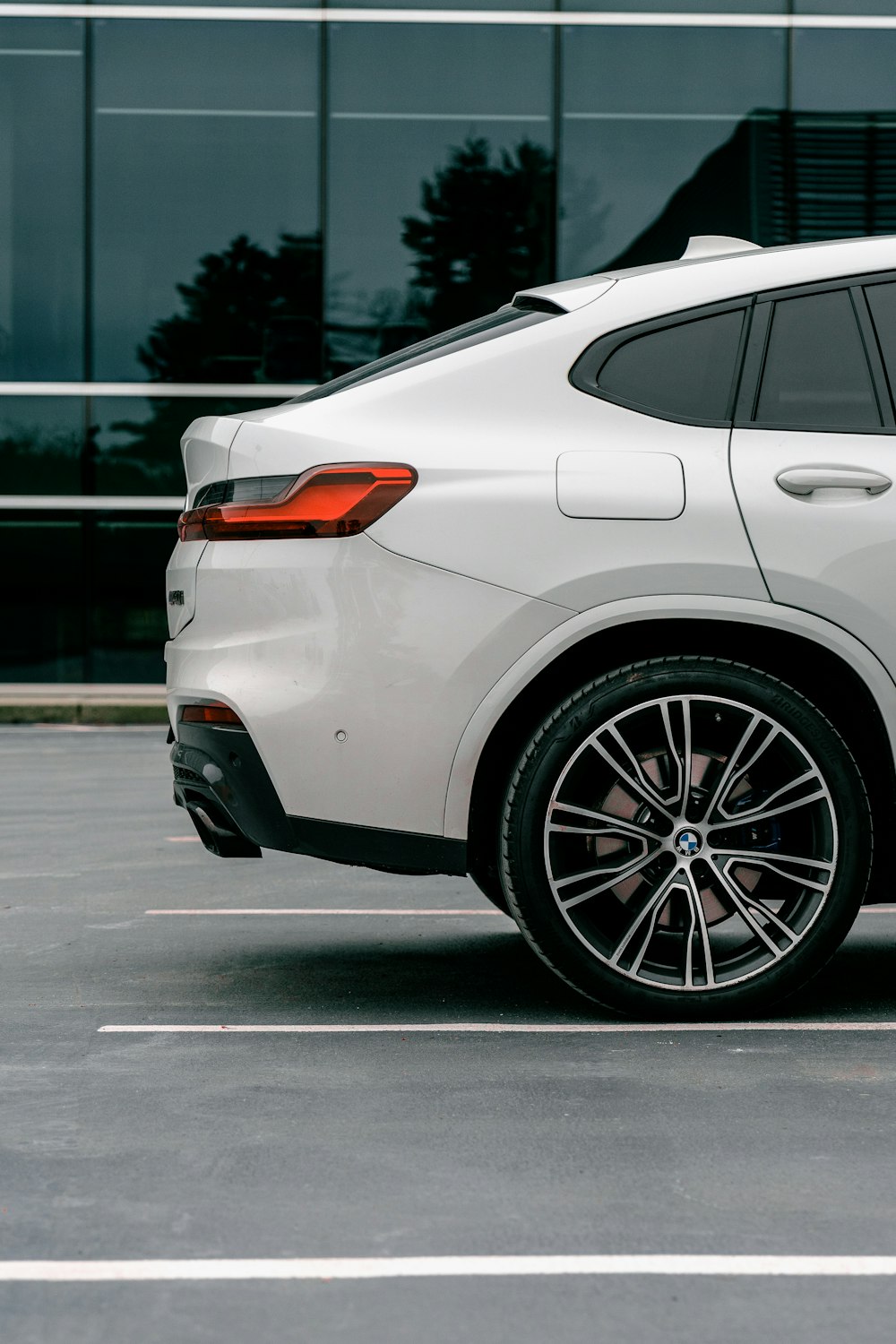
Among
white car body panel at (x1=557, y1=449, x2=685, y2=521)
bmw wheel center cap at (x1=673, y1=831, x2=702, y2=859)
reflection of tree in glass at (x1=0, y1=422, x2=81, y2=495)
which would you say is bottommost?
Answer: bmw wheel center cap at (x1=673, y1=831, x2=702, y2=859)

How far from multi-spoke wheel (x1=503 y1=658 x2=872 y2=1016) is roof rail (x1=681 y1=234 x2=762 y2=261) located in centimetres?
118

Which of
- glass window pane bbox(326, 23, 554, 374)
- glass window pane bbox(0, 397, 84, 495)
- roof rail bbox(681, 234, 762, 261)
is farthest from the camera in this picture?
glass window pane bbox(326, 23, 554, 374)

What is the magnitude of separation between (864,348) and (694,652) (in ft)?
3.06

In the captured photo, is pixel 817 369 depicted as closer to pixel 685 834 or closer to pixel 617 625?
pixel 617 625

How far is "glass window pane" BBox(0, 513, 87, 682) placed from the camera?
51.6 feet

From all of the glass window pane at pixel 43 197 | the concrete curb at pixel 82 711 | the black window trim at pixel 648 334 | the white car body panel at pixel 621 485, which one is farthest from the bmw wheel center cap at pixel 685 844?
the glass window pane at pixel 43 197

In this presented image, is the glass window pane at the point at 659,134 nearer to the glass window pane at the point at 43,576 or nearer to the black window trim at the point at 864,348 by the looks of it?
the glass window pane at the point at 43,576

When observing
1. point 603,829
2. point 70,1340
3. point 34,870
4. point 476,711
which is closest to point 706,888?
point 603,829

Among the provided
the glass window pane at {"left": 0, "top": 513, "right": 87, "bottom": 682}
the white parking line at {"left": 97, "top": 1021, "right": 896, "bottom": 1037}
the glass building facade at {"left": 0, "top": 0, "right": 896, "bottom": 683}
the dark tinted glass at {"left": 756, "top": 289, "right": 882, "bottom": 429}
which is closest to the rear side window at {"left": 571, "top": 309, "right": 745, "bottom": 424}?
the dark tinted glass at {"left": 756, "top": 289, "right": 882, "bottom": 429}

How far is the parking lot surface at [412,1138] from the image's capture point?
8.71ft

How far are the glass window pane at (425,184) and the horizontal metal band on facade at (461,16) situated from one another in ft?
0.30

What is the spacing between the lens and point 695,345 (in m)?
4.42

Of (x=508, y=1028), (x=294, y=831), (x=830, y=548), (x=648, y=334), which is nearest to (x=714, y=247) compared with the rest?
(x=648, y=334)

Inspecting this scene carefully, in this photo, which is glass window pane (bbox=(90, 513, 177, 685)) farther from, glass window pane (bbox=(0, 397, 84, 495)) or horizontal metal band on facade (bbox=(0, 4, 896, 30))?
horizontal metal band on facade (bbox=(0, 4, 896, 30))
